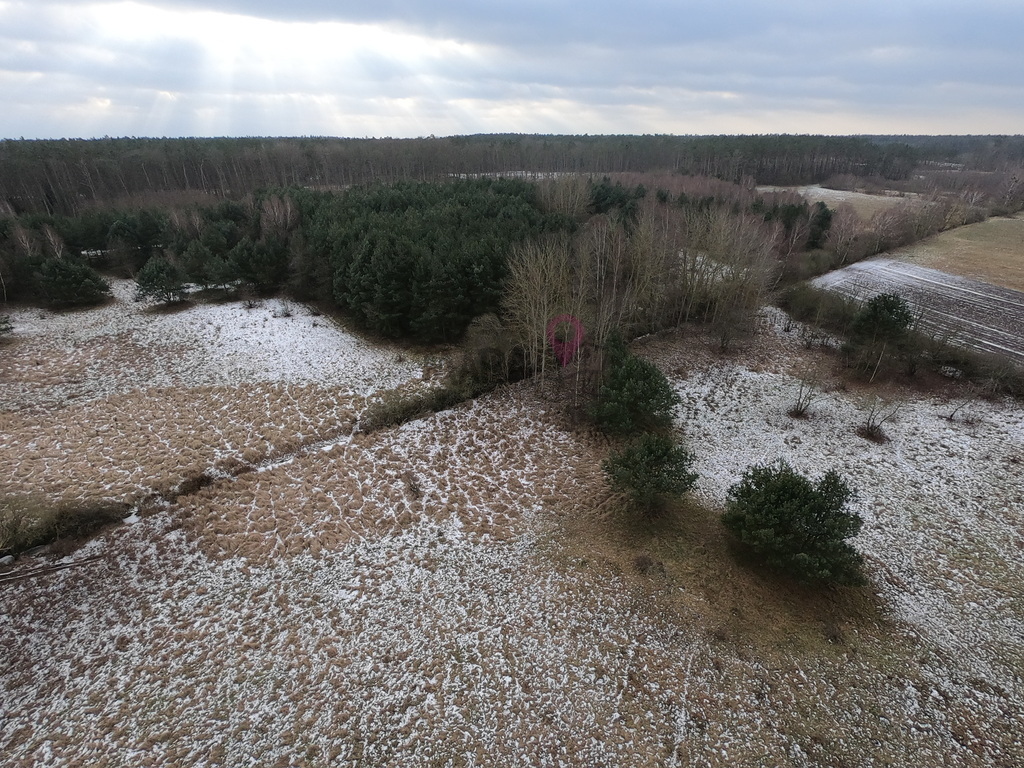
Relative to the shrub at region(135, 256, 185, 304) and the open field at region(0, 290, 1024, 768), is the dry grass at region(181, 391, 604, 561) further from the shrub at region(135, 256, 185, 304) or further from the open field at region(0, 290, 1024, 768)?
the shrub at region(135, 256, 185, 304)

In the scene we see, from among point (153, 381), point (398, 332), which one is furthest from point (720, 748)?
point (153, 381)

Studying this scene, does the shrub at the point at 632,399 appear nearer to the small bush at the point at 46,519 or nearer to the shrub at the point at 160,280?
the small bush at the point at 46,519

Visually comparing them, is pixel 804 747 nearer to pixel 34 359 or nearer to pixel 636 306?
pixel 636 306

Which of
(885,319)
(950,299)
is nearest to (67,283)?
(885,319)

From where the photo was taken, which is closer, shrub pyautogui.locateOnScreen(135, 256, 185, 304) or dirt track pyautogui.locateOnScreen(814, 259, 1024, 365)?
dirt track pyautogui.locateOnScreen(814, 259, 1024, 365)

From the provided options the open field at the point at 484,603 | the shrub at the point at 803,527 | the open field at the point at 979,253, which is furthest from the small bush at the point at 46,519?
the open field at the point at 979,253

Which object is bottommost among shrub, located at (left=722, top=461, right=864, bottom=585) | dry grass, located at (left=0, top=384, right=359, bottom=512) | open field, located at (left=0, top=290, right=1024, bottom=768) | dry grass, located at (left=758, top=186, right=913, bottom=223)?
open field, located at (left=0, top=290, right=1024, bottom=768)

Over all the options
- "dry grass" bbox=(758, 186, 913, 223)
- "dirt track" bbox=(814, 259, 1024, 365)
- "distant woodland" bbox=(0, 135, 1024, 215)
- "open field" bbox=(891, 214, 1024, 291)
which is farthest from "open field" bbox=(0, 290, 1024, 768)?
"dry grass" bbox=(758, 186, 913, 223)
